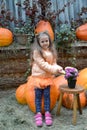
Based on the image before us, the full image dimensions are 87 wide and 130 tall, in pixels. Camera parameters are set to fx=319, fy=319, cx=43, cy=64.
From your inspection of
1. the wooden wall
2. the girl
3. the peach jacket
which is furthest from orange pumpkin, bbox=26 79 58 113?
the wooden wall

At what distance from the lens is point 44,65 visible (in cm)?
416

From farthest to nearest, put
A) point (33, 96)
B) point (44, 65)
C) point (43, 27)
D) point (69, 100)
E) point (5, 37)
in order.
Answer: point (43, 27), point (5, 37), point (69, 100), point (33, 96), point (44, 65)

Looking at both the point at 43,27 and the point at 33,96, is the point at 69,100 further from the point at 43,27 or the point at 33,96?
the point at 43,27

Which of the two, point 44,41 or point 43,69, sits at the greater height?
point 44,41

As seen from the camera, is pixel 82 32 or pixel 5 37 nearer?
pixel 5 37

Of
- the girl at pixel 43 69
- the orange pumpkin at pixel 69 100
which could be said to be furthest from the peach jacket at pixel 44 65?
the orange pumpkin at pixel 69 100

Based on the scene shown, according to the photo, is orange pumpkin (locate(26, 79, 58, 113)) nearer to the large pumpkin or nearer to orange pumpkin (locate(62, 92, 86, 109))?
orange pumpkin (locate(62, 92, 86, 109))

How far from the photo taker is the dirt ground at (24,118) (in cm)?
398

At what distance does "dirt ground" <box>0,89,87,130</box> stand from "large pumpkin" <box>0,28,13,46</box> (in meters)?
0.97

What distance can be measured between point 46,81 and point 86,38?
5.59 feet

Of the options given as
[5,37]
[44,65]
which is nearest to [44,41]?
[44,65]

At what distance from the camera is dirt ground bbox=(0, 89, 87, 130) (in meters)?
3.98

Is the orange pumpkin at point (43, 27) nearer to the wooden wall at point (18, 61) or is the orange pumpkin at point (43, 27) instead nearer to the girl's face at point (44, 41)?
the wooden wall at point (18, 61)

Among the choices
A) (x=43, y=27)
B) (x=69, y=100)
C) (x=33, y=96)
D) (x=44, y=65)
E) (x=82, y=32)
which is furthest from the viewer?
(x=82, y=32)
